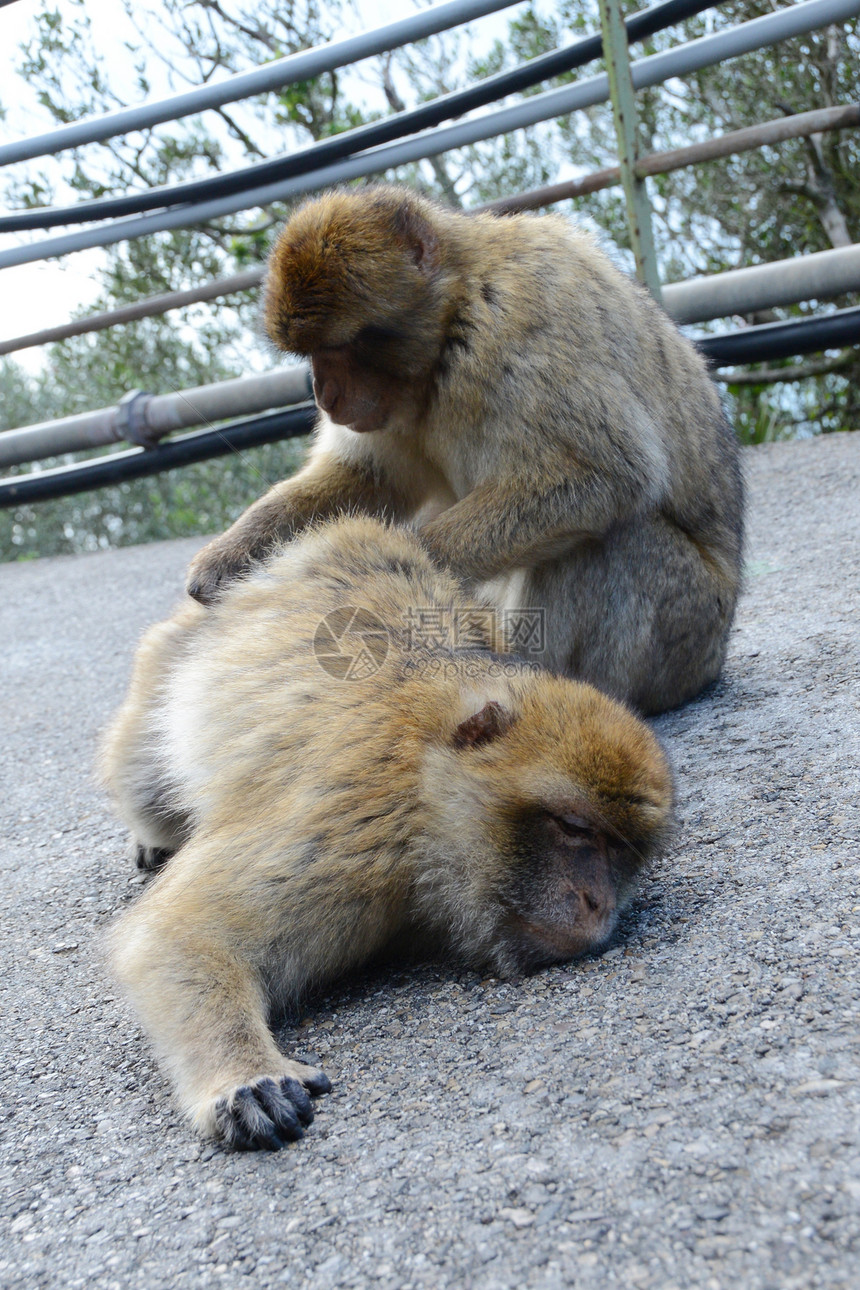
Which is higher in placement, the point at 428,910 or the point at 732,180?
the point at 732,180

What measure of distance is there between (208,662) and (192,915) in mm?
707

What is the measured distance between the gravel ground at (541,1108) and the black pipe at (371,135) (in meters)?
3.08

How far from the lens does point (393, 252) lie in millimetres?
2820

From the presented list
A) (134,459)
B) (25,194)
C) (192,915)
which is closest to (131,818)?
(192,915)

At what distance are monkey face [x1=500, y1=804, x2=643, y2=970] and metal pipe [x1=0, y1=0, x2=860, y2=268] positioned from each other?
3.76m

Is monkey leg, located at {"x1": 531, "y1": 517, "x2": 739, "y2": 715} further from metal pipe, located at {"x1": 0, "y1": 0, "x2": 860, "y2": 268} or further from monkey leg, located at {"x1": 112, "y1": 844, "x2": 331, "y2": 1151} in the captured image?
metal pipe, located at {"x1": 0, "y1": 0, "x2": 860, "y2": 268}

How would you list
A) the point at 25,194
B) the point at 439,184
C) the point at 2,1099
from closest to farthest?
1. the point at 2,1099
2. the point at 25,194
3. the point at 439,184

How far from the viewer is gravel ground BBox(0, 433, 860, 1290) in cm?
123

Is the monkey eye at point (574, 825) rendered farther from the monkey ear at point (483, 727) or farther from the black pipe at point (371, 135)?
the black pipe at point (371, 135)

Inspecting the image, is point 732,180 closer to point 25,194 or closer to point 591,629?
point 25,194

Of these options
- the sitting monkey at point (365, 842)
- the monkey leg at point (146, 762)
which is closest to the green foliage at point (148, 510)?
the monkey leg at point (146, 762)

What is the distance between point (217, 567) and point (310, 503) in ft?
1.39

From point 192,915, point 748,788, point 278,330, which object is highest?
point 278,330

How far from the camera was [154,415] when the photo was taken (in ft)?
18.9
